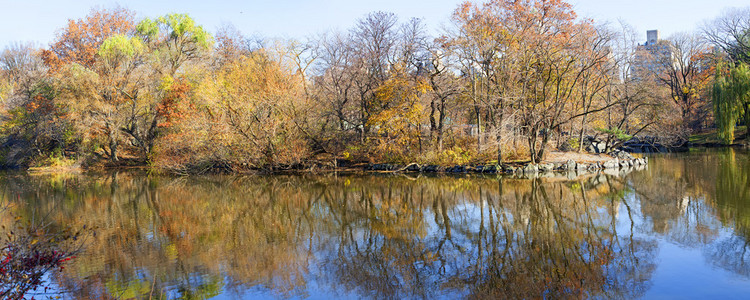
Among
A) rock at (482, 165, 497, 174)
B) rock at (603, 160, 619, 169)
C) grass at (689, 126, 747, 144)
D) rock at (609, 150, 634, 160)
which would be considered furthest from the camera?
grass at (689, 126, 747, 144)

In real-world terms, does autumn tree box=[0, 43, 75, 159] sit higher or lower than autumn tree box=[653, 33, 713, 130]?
lower

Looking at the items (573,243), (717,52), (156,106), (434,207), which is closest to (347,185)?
(434,207)

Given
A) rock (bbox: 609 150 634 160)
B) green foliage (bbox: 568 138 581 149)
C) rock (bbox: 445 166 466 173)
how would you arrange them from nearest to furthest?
rock (bbox: 445 166 466 173) < rock (bbox: 609 150 634 160) < green foliage (bbox: 568 138 581 149)

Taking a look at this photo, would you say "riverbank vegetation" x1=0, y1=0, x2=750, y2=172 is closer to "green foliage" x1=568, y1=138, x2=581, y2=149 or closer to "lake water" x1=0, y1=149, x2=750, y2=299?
"green foliage" x1=568, y1=138, x2=581, y2=149

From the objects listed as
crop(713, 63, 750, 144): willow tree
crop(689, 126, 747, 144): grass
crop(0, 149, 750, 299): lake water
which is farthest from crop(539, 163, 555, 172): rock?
crop(689, 126, 747, 144): grass

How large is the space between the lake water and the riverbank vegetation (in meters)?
6.29

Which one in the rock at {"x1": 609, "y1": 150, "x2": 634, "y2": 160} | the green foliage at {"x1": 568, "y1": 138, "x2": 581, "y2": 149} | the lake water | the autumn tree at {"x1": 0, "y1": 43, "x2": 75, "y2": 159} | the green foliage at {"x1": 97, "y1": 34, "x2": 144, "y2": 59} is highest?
the green foliage at {"x1": 97, "y1": 34, "x2": 144, "y2": 59}

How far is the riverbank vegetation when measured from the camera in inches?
849

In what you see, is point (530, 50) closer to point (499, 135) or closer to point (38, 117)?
point (499, 135)

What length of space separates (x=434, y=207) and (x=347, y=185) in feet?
20.4

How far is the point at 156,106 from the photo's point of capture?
30.1 metres

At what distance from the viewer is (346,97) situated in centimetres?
2633

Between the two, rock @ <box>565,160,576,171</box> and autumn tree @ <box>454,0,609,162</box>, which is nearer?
autumn tree @ <box>454,0,609,162</box>

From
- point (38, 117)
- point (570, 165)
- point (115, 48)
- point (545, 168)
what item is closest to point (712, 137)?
point (570, 165)
